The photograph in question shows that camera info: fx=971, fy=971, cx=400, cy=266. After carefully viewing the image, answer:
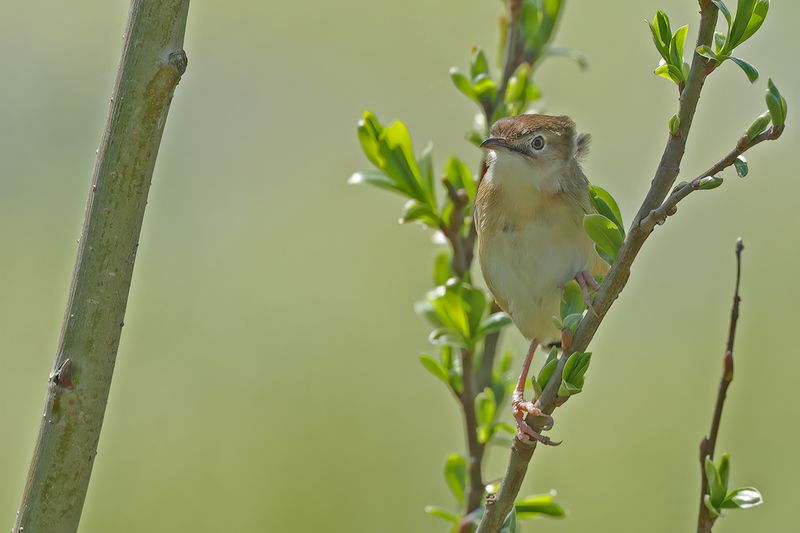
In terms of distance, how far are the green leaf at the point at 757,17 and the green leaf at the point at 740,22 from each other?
1cm

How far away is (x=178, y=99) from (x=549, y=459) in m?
2.42

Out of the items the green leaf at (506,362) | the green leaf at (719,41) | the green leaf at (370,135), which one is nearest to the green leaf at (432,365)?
the green leaf at (506,362)

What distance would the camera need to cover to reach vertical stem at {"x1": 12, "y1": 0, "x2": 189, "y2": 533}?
1235 mm

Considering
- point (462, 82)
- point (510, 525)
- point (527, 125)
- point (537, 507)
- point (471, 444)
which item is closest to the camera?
point (510, 525)

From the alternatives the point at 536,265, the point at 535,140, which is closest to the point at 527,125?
the point at 535,140

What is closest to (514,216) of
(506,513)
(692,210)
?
(506,513)

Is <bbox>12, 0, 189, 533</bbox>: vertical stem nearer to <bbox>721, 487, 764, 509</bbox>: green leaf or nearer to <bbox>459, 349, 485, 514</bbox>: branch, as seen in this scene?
<bbox>459, 349, 485, 514</bbox>: branch

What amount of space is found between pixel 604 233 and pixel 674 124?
0.18 metres

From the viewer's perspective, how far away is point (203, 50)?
4898mm

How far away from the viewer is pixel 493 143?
201cm

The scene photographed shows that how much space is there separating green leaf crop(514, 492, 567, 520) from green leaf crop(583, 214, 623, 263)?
0.60 meters

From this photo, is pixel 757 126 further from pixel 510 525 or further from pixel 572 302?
pixel 510 525

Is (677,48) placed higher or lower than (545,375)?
higher

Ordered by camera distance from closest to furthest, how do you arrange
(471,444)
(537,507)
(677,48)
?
1. (677,48)
2. (537,507)
3. (471,444)
